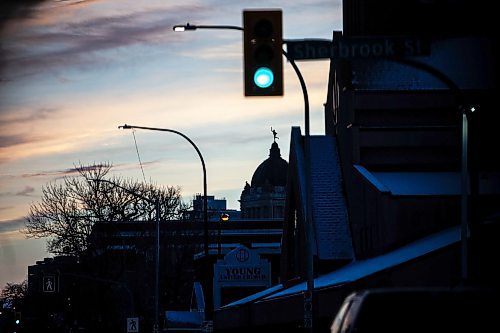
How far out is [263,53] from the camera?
21.4 m

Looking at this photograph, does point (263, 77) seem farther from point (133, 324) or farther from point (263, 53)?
point (133, 324)

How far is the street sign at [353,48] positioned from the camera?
22906 mm

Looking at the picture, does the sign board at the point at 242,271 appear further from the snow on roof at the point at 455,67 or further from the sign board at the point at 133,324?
the snow on roof at the point at 455,67

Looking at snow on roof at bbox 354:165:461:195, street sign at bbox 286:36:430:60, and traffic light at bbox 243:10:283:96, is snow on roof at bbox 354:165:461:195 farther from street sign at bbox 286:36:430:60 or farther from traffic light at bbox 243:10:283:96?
traffic light at bbox 243:10:283:96

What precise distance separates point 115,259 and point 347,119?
32434mm

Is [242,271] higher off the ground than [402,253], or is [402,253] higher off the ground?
[242,271]

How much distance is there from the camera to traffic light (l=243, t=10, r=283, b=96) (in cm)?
2136

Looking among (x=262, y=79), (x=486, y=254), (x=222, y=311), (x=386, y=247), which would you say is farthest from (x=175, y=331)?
(x=262, y=79)

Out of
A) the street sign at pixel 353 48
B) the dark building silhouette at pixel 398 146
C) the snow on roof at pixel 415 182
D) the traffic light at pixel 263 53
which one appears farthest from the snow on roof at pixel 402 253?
the traffic light at pixel 263 53

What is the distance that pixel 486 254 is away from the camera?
1281 inches

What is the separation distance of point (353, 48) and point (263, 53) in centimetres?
231

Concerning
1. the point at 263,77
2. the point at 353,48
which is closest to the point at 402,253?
the point at 353,48

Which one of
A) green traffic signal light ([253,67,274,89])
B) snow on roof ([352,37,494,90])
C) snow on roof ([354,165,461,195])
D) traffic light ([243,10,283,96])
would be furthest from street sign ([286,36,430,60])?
snow on roof ([352,37,494,90])

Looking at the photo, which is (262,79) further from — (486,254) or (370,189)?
(370,189)
